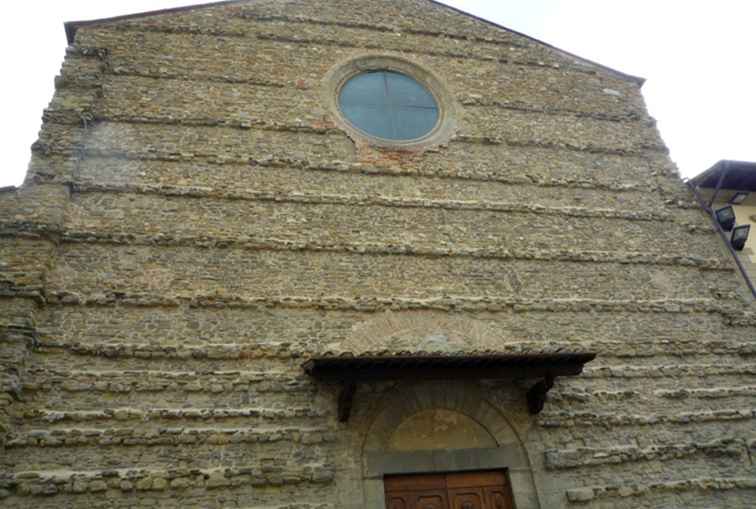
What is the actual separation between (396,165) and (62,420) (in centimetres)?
482

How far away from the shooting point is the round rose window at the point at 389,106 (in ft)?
25.8

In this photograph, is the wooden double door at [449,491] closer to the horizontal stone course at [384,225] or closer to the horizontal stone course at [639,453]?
the horizontal stone course at [639,453]

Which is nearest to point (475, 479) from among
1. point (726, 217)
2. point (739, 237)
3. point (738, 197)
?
point (739, 237)

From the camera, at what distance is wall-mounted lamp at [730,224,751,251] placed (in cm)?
778

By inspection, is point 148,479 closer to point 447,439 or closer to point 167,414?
point 167,414

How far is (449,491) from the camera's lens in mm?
5379

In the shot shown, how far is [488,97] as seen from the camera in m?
8.55

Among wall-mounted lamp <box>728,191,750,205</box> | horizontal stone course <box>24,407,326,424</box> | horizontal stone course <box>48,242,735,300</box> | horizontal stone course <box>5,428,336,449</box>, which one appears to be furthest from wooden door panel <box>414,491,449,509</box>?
wall-mounted lamp <box>728,191,750,205</box>

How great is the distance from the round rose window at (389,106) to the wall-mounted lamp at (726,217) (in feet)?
14.6

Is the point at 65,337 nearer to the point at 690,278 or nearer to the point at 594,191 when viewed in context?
the point at 594,191

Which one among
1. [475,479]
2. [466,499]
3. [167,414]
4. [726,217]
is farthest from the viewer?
[726,217]

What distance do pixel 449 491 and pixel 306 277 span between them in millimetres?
2712

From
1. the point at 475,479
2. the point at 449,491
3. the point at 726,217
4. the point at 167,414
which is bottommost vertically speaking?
the point at 449,491

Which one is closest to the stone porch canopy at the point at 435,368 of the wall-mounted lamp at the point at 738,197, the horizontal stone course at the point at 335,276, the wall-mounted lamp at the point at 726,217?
the horizontal stone course at the point at 335,276
